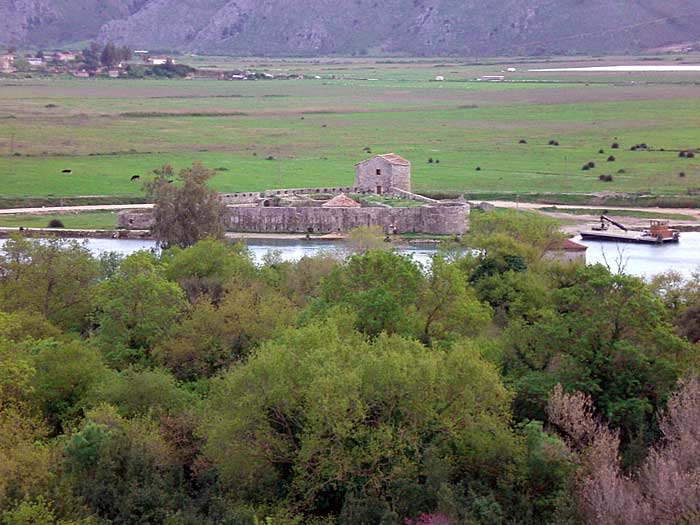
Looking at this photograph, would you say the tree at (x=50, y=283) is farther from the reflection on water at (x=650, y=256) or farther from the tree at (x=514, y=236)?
the reflection on water at (x=650, y=256)

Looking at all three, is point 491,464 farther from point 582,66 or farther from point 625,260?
point 582,66

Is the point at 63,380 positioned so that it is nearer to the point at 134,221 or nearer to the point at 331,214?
the point at 331,214

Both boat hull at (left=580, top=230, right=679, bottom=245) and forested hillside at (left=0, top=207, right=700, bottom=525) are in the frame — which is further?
boat hull at (left=580, top=230, right=679, bottom=245)

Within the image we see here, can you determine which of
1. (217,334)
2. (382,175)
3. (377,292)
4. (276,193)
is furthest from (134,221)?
(377,292)

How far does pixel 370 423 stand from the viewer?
22.7 meters

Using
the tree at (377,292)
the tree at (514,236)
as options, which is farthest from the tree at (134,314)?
the tree at (514,236)

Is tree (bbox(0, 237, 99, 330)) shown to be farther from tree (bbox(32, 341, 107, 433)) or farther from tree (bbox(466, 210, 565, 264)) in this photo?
tree (bbox(466, 210, 565, 264))

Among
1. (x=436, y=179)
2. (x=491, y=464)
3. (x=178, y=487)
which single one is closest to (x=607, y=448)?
(x=491, y=464)

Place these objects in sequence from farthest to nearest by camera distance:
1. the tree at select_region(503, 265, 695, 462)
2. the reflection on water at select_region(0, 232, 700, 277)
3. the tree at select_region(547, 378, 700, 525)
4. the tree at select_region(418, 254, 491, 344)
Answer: the reflection on water at select_region(0, 232, 700, 277) → the tree at select_region(418, 254, 491, 344) → the tree at select_region(503, 265, 695, 462) → the tree at select_region(547, 378, 700, 525)

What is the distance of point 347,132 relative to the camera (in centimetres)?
10381

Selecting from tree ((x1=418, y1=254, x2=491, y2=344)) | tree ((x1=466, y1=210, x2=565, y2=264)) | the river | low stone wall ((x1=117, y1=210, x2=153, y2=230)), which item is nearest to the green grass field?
low stone wall ((x1=117, y1=210, x2=153, y2=230))

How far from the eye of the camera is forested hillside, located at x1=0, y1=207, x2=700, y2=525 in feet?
69.5

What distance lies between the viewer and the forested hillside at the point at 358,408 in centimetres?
2119

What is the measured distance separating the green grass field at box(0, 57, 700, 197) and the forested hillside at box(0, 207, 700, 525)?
41979mm
